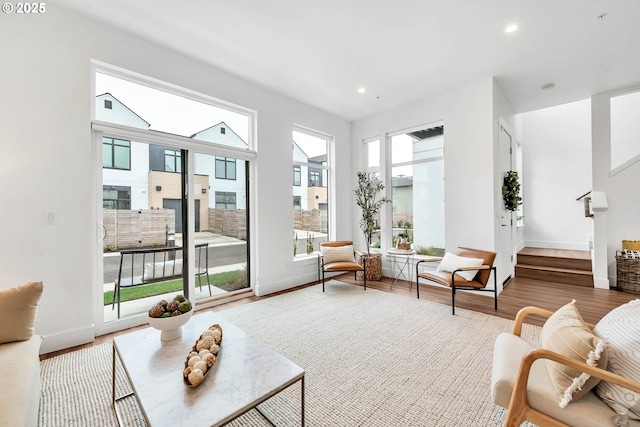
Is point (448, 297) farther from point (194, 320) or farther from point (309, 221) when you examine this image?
point (194, 320)

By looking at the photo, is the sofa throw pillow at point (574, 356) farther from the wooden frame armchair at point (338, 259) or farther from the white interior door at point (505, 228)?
the white interior door at point (505, 228)

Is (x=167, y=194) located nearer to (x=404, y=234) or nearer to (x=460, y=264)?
(x=460, y=264)

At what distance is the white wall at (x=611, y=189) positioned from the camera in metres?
4.28

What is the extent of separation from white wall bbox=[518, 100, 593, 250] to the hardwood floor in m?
2.23

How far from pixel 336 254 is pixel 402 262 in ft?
4.44

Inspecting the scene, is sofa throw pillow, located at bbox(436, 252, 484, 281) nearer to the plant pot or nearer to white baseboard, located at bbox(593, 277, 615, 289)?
the plant pot

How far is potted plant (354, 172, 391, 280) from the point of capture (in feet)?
16.3

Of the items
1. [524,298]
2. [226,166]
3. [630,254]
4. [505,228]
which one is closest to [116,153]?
[226,166]

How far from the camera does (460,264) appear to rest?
11.9 feet

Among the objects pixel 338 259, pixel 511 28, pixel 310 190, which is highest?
pixel 511 28

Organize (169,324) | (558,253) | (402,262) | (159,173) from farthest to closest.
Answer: (558,253) < (402,262) < (159,173) < (169,324)

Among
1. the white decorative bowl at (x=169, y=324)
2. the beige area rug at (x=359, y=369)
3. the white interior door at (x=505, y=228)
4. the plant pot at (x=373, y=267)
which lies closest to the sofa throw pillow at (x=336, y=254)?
the plant pot at (x=373, y=267)

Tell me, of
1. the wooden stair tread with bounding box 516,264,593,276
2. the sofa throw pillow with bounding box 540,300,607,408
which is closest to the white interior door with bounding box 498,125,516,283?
the wooden stair tread with bounding box 516,264,593,276

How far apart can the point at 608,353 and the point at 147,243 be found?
3.95 m
